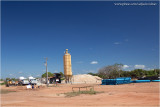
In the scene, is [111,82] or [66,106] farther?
[111,82]

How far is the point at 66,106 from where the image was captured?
11812 millimetres

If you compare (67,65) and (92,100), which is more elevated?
(67,65)

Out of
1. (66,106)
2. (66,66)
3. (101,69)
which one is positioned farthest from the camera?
(101,69)

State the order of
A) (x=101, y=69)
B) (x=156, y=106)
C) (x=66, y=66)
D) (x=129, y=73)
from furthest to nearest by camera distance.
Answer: (x=129, y=73), (x=101, y=69), (x=66, y=66), (x=156, y=106)

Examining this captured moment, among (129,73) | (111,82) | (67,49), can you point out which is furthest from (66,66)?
(129,73)

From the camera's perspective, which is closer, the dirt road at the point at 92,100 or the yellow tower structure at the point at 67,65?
the dirt road at the point at 92,100

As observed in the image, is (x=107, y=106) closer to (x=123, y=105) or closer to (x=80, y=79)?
(x=123, y=105)

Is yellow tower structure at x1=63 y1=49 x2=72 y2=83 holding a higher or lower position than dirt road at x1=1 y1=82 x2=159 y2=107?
higher

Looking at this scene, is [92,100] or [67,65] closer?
[92,100]

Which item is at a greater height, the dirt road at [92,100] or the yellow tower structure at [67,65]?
the yellow tower structure at [67,65]

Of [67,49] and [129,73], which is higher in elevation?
[67,49]

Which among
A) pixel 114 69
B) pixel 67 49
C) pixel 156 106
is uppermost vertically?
pixel 67 49

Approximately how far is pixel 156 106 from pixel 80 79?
53942 millimetres

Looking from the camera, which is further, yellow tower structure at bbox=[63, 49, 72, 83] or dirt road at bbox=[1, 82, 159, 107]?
yellow tower structure at bbox=[63, 49, 72, 83]
